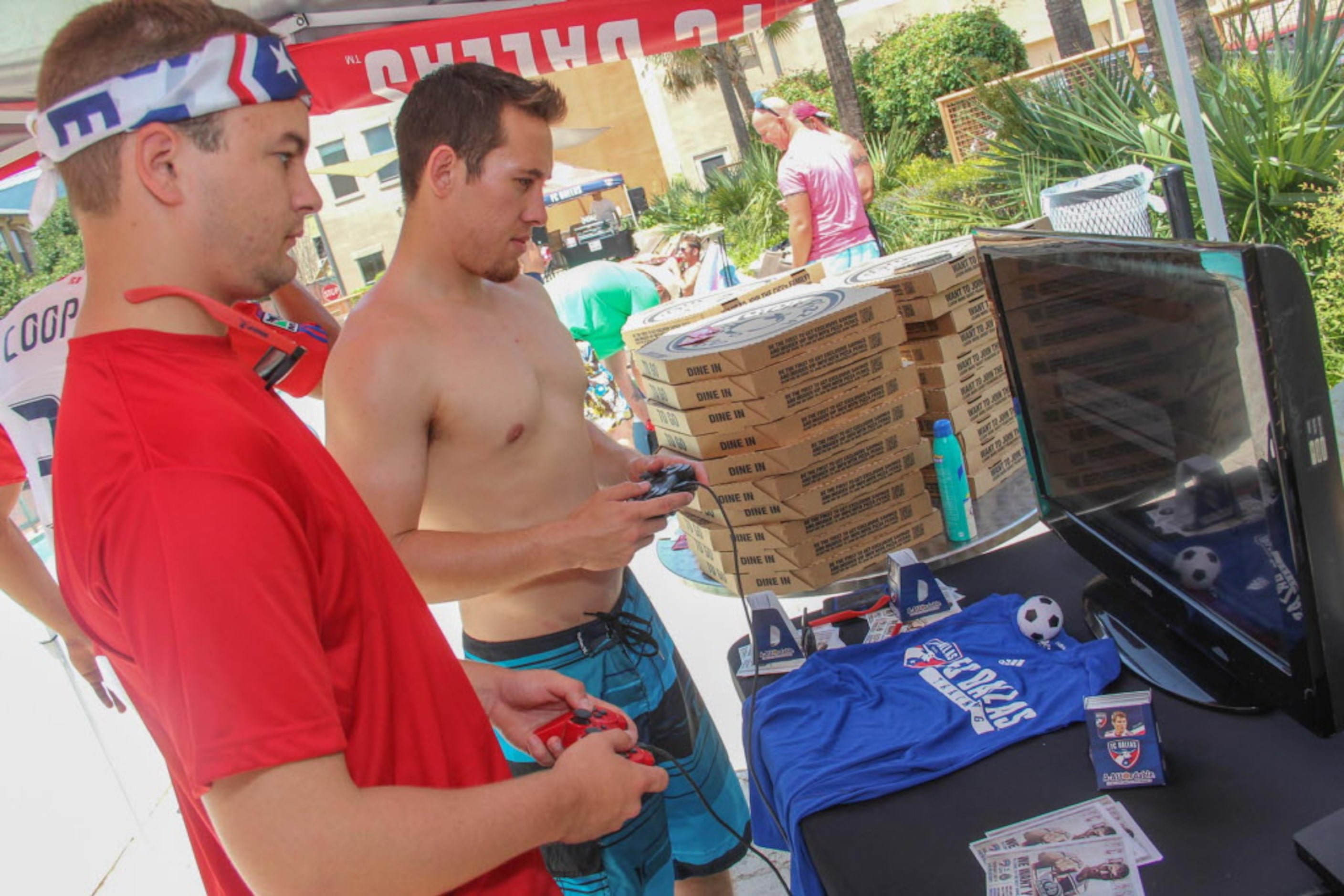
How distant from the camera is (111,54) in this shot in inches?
47.3

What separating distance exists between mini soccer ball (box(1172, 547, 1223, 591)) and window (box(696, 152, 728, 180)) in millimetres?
31503

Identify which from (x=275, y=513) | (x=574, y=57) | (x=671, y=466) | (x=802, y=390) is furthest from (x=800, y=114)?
(x=275, y=513)

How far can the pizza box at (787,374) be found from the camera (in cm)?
273

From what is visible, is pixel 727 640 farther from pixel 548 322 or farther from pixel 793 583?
pixel 548 322

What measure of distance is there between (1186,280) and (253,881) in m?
1.37

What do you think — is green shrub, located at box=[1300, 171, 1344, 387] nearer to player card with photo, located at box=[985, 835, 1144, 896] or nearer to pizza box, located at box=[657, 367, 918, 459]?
pizza box, located at box=[657, 367, 918, 459]

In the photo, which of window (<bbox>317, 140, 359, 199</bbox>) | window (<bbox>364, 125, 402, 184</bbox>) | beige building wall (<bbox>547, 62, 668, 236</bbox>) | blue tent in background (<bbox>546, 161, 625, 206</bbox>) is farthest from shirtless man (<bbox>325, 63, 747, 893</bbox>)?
window (<bbox>317, 140, 359, 199</bbox>)

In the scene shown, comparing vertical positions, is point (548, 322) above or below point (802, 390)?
above

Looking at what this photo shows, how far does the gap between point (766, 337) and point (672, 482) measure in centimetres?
66

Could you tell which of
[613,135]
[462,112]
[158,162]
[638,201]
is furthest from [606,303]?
[613,135]

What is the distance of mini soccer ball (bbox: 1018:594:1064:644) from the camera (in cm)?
195

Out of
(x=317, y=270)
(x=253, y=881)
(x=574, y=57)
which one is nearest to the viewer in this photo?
(x=253, y=881)

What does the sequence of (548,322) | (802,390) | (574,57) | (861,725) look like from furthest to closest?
(574,57) → (802,390) → (548,322) → (861,725)

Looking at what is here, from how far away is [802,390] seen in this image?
2.78m
